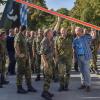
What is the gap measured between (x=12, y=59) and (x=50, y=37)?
5.27 meters

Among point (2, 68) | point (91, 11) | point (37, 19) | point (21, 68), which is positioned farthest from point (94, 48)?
point (37, 19)

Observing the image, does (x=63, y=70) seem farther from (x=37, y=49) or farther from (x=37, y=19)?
(x=37, y=19)

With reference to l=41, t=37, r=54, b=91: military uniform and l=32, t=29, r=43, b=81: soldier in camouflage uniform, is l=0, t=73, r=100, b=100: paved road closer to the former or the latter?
l=41, t=37, r=54, b=91: military uniform

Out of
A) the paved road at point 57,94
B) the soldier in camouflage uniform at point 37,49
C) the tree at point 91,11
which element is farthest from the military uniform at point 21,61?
the tree at point 91,11

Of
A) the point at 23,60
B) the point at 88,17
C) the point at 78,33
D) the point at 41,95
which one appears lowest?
the point at 41,95

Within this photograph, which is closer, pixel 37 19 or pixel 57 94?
pixel 57 94

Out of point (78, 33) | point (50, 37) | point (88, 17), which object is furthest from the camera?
point (88, 17)

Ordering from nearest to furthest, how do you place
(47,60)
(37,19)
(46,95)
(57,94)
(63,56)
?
1. (47,60)
2. (46,95)
3. (57,94)
4. (63,56)
5. (37,19)

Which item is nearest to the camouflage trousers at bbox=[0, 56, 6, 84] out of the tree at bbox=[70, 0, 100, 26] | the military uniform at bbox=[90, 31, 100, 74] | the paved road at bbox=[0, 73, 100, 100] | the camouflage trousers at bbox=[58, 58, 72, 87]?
the paved road at bbox=[0, 73, 100, 100]

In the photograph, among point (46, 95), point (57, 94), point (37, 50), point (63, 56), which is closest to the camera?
point (46, 95)

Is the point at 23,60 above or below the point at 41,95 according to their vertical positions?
above

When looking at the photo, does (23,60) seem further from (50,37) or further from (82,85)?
(82,85)

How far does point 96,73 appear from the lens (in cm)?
1573

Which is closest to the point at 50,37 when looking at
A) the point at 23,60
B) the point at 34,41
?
the point at 23,60
